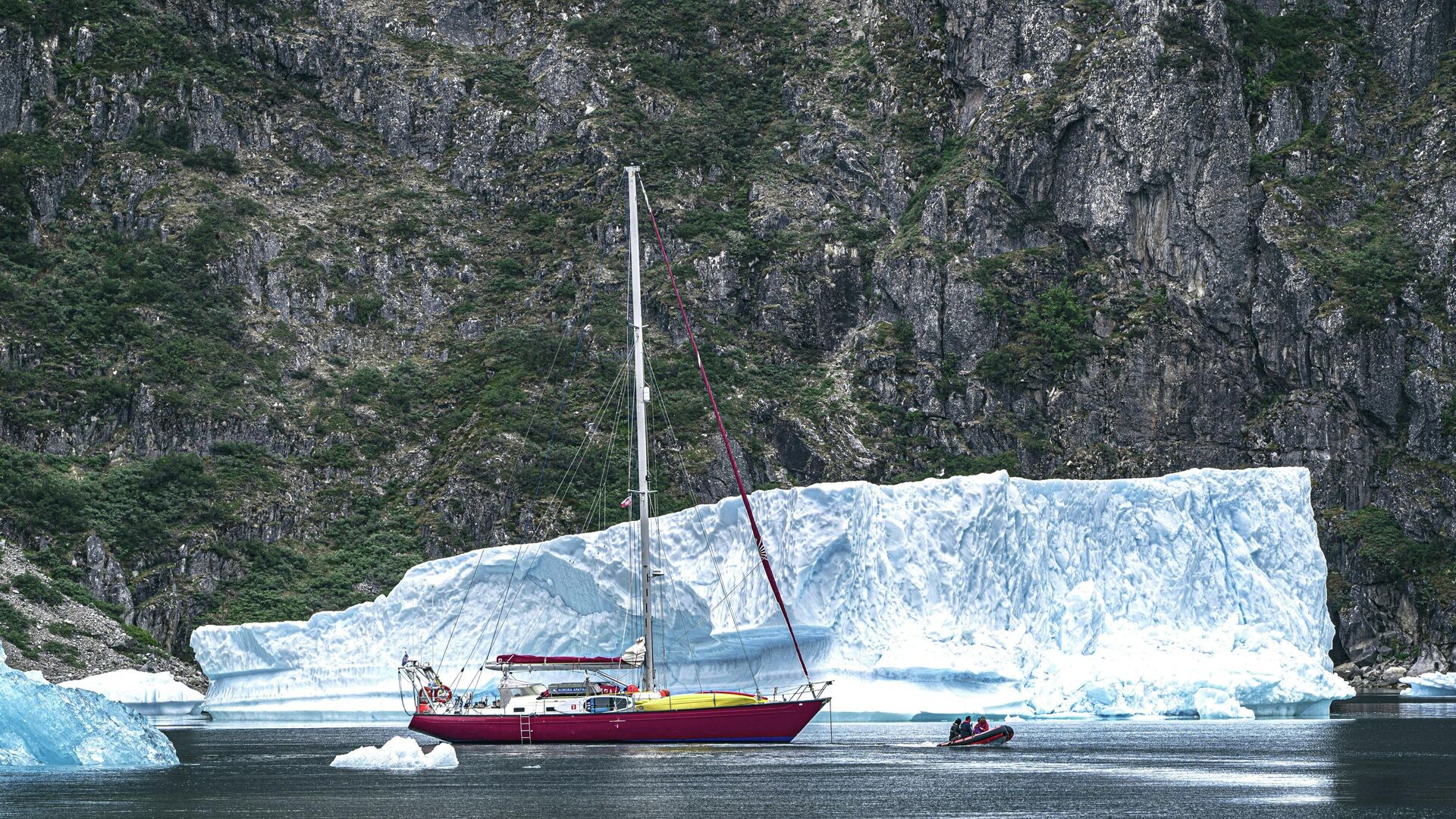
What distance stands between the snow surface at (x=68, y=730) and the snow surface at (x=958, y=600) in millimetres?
13784

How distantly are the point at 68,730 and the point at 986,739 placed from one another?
64.0ft

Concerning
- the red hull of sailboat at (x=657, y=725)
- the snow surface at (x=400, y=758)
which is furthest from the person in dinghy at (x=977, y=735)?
the snow surface at (x=400, y=758)

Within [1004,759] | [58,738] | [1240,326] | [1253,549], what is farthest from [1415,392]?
[58,738]

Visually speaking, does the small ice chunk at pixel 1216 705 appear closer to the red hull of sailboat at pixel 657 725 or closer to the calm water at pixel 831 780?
the calm water at pixel 831 780

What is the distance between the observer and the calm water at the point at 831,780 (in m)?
26.2

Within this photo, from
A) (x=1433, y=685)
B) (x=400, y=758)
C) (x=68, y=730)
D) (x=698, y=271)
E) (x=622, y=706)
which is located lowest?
(x=1433, y=685)

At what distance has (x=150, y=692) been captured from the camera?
204 feet

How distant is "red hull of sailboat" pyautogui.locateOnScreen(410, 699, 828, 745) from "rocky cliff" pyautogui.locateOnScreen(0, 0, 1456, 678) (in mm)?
33891

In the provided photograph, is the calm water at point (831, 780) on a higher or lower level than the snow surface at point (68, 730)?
lower

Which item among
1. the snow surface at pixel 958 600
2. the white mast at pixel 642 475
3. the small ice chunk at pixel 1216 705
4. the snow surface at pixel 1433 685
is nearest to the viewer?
the white mast at pixel 642 475

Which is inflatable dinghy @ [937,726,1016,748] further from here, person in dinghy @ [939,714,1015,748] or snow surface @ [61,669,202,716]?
snow surface @ [61,669,202,716]

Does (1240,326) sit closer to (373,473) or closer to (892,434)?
(892,434)

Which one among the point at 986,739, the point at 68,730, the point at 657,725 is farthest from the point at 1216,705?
the point at 68,730

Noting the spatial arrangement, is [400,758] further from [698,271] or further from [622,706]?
[698,271]
